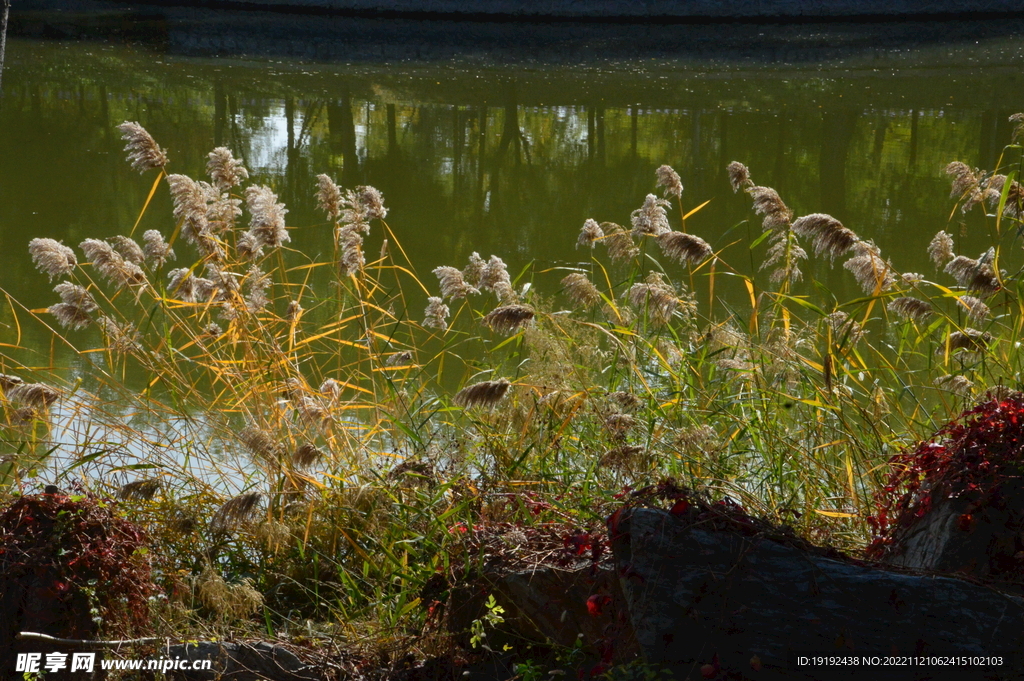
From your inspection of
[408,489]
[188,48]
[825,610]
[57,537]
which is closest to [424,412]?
[408,489]

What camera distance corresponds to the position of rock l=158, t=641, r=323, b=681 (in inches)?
98.0

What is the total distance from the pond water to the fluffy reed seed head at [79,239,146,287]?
8.61ft

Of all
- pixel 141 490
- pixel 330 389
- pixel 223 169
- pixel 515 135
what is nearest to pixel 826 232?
pixel 330 389

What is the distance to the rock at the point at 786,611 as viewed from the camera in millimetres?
1943

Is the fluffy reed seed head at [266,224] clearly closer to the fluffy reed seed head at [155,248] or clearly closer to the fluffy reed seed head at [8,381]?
the fluffy reed seed head at [155,248]

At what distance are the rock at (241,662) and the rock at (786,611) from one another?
0.95m

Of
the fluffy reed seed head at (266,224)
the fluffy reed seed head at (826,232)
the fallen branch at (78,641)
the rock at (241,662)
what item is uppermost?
the fluffy reed seed head at (826,232)

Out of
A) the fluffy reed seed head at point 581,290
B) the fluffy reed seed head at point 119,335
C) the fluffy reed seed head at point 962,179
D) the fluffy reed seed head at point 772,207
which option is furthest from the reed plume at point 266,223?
the fluffy reed seed head at point 962,179

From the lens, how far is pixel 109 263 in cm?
332

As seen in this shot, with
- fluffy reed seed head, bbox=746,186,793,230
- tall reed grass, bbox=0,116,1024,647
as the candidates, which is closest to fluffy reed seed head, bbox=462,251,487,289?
tall reed grass, bbox=0,116,1024,647

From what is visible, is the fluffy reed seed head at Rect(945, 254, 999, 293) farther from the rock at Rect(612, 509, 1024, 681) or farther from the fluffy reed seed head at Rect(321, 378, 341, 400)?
the fluffy reed seed head at Rect(321, 378, 341, 400)

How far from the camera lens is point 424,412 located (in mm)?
3889

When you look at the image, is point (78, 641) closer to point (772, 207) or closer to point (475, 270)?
point (475, 270)

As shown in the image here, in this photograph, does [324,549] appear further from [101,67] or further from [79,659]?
[101,67]
